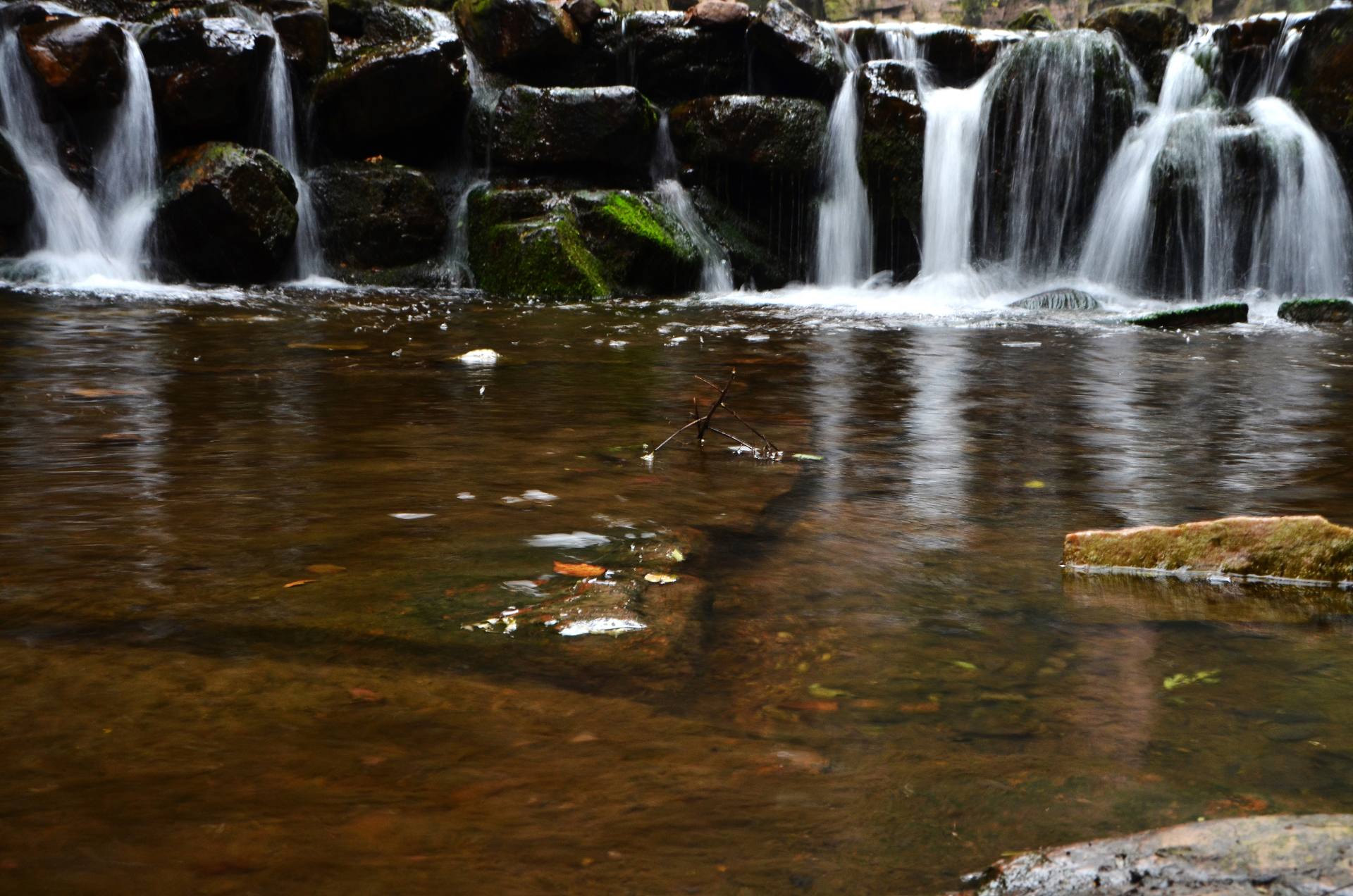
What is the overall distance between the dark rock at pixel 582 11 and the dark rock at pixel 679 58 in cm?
46

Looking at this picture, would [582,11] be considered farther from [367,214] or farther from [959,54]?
[959,54]

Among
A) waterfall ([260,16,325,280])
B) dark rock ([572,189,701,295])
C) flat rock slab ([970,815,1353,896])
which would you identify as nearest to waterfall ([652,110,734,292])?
dark rock ([572,189,701,295])

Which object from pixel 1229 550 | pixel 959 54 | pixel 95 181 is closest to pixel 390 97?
pixel 95 181

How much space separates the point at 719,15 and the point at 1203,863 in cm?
1538

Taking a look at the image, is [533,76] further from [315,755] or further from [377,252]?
[315,755]

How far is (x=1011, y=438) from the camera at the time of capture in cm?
439

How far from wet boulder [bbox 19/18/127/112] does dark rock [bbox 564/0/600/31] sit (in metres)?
5.58

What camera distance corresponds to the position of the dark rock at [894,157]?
45.7ft

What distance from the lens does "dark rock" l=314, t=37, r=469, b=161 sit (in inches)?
527

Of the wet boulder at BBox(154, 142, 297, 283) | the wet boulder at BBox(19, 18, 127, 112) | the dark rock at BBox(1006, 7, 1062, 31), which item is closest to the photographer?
the wet boulder at BBox(19, 18, 127, 112)

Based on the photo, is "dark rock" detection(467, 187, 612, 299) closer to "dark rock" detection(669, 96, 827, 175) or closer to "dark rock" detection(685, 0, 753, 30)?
"dark rock" detection(669, 96, 827, 175)

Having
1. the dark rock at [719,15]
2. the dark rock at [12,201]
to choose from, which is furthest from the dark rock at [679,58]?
the dark rock at [12,201]

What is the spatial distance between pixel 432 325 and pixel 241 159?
4.99 meters

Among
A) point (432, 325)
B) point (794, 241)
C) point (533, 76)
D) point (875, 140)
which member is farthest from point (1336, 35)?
point (432, 325)
